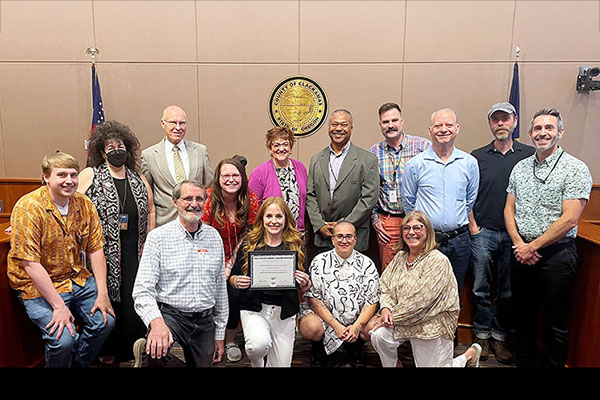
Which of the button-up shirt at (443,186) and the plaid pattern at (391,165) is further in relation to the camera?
the plaid pattern at (391,165)

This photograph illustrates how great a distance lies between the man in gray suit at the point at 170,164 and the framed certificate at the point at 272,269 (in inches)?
27.4

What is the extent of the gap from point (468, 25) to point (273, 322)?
253 cm

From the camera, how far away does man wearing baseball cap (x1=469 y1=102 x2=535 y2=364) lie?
7.16 ft

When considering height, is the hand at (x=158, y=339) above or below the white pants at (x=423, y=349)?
above

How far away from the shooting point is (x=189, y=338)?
172cm

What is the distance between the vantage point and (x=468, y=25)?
2885 mm

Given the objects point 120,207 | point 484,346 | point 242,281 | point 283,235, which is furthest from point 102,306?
point 484,346

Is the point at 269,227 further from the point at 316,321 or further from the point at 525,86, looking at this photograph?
the point at 525,86

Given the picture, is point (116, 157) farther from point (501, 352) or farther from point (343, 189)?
point (501, 352)

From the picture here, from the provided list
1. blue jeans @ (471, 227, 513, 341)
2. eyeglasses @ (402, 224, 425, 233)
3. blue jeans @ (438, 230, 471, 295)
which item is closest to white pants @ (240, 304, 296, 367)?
eyeglasses @ (402, 224, 425, 233)

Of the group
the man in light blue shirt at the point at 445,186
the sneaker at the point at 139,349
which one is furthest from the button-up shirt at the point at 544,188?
the sneaker at the point at 139,349

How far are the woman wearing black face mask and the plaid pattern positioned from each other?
130 cm

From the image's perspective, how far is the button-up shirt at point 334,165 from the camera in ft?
7.38

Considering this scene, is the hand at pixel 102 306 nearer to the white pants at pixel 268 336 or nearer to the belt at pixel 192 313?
the belt at pixel 192 313
